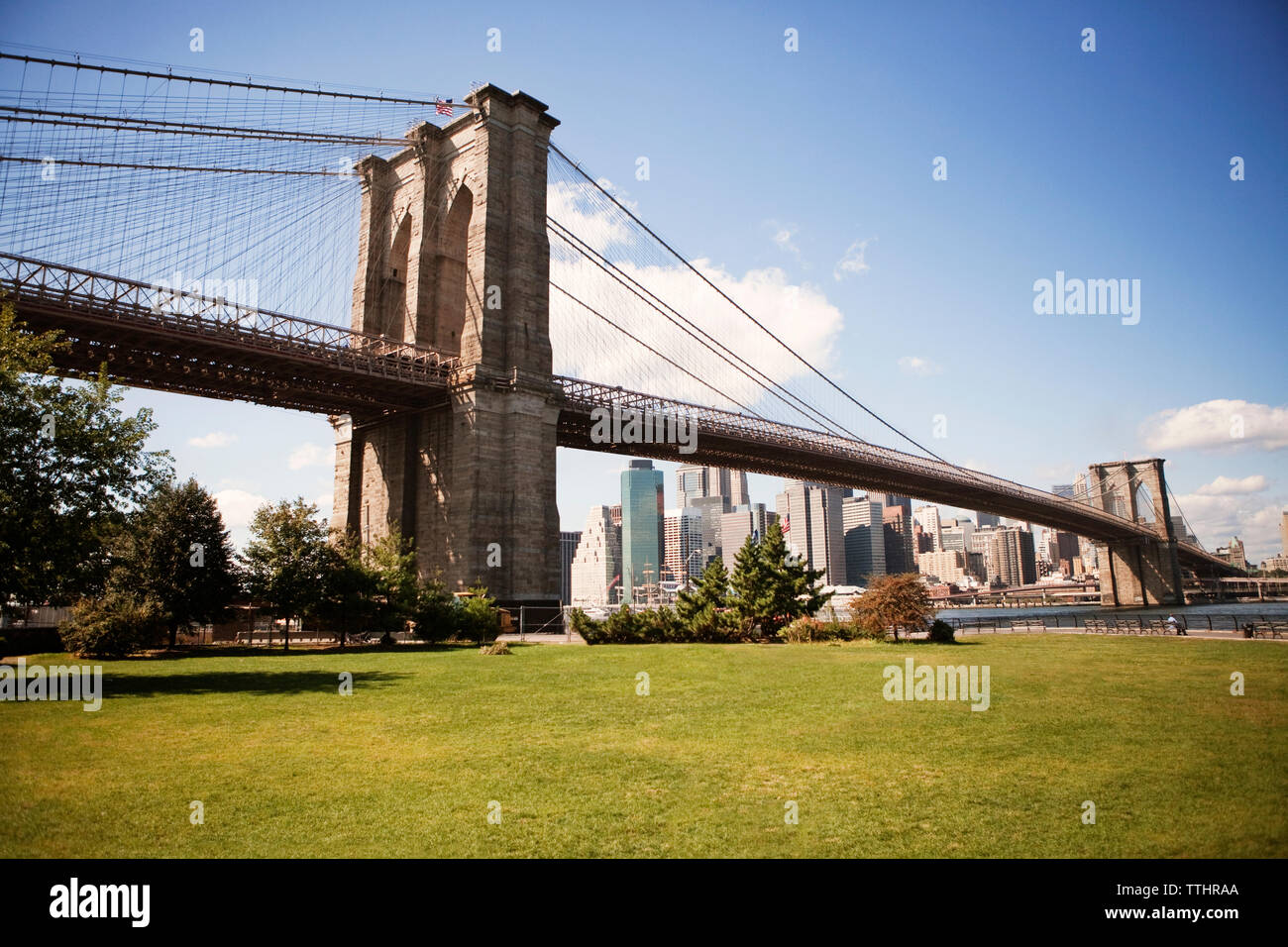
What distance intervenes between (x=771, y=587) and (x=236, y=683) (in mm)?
19539

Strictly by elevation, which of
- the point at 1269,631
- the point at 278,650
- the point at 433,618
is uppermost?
the point at 433,618

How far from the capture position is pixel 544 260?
42.2 metres

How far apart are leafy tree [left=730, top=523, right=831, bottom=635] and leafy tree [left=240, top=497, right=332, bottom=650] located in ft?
53.7

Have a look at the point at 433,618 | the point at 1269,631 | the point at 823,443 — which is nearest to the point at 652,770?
the point at 433,618

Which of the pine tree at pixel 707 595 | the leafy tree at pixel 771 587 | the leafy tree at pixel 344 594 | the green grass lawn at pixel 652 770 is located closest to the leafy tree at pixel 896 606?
the leafy tree at pixel 771 587

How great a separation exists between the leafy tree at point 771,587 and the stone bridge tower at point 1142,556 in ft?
286

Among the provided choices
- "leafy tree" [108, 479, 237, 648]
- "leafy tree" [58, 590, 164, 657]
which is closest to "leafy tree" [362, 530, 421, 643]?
"leafy tree" [108, 479, 237, 648]

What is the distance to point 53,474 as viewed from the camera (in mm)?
16031

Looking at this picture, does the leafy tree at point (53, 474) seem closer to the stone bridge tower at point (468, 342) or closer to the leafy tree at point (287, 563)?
the leafy tree at point (287, 563)

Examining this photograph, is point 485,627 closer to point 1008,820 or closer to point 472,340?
point 472,340

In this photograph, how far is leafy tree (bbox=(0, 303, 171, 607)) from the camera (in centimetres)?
1538

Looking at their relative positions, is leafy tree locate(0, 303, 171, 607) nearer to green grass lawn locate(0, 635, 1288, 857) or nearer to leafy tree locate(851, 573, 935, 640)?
green grass lawn locate(0, 635, 1288, 857)

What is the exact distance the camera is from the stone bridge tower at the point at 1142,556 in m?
95.6

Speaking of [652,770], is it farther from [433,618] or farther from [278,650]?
[433,618]
